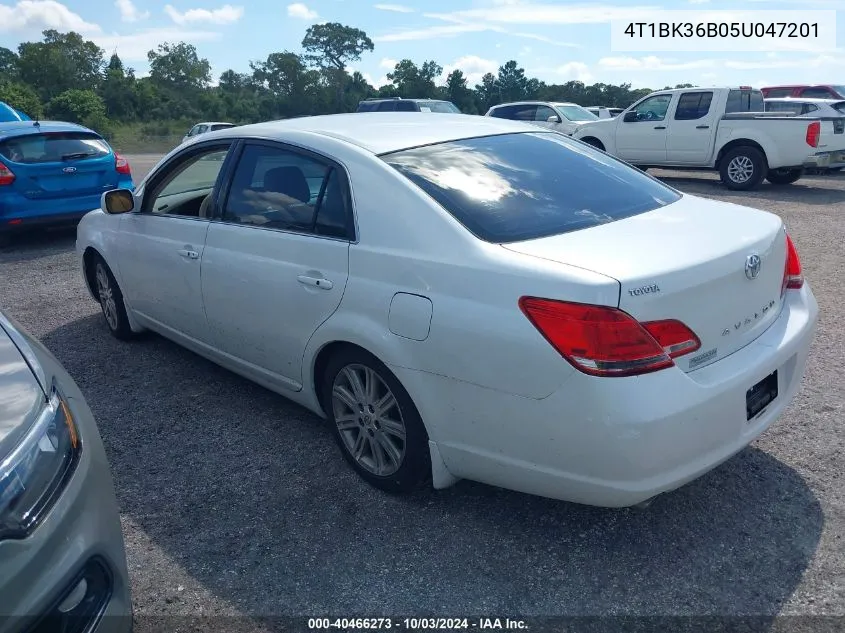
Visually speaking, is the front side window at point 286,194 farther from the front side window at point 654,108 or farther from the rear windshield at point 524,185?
the front side window at point 654,108

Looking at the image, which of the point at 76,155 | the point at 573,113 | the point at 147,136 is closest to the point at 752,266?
the point at 76,155

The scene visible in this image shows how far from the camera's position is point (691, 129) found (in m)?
13.4

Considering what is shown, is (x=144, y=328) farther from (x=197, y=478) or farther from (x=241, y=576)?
(x=241, y=576)

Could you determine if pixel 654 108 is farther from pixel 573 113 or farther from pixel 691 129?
pixel 573 113

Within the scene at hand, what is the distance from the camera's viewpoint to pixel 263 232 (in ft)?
11.9

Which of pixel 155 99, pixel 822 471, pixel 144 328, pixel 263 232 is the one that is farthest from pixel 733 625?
pixel 155 99

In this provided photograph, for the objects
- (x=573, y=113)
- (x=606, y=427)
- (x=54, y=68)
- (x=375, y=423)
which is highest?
(x=54, y=68)

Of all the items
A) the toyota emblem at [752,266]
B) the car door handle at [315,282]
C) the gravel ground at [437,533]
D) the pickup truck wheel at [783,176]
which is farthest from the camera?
the pickup truck wheel at [783,176]

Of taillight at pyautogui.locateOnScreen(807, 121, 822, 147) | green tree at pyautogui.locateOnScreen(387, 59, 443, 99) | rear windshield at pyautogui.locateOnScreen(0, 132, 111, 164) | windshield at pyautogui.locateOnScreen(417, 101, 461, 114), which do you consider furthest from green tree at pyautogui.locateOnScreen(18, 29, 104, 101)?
taillight at pyautogui.locateOnScreen(807, 121, 822, 147)

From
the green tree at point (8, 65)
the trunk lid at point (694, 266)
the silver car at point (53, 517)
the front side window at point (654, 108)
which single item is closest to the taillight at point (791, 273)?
the trunk lid at point (694, 266)

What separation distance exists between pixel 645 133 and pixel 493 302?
12.8 metres

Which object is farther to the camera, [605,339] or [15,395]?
[605,339]

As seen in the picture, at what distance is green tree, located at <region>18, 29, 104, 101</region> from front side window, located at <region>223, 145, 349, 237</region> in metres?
59.4

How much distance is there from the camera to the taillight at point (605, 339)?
235 centimetres
